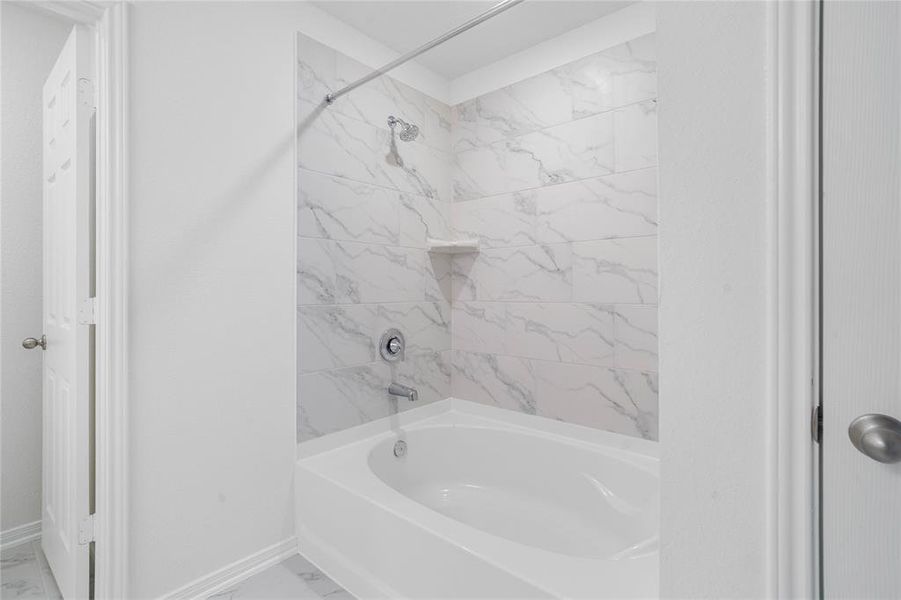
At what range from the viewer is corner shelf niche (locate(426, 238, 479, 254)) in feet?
8.09

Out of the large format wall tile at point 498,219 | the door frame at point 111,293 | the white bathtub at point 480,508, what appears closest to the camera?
the white bathtub at point 480,508

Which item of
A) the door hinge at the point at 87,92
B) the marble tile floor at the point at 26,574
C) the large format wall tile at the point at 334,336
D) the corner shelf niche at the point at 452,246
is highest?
the door hinge at the point at 87,92

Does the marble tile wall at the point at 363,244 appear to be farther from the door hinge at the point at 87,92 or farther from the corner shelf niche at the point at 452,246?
the door hinge at the point at 87,92

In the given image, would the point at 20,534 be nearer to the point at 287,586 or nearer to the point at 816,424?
the point at 287,586

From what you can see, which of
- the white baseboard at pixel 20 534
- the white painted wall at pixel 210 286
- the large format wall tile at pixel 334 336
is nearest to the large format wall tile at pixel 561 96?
the white painted wall at pixel 210 286

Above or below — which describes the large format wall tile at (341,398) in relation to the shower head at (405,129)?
below

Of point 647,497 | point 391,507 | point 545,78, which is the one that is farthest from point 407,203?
point 647,497

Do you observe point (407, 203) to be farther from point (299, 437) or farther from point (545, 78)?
point (299, 437)

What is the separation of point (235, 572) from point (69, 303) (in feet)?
3.85

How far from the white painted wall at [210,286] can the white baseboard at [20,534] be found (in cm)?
98

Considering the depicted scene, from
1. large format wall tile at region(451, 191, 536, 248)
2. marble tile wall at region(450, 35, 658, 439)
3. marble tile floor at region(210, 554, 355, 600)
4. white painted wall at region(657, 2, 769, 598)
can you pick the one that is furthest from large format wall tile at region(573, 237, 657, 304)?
marble tile floor at region(210, 554, 355, 600)

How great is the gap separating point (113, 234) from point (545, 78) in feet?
6.66

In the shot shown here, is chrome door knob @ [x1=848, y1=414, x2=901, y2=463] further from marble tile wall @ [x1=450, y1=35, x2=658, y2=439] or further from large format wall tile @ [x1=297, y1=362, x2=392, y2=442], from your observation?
large format wall tile @ [x1=297, y1=362, x2=392, y2=442]

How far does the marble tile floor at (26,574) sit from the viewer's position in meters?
1.60
